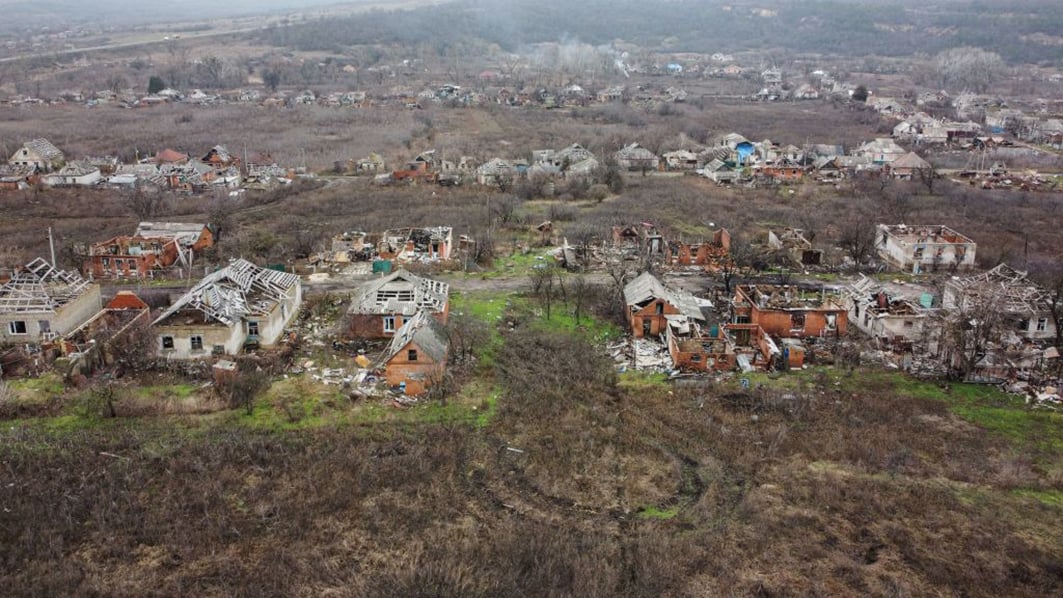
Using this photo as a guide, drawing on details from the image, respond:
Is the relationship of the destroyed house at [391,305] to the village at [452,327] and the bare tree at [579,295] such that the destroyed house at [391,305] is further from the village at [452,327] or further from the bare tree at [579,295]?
the bare tree at [579,295]

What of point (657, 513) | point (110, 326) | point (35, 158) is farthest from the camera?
point (35, 158)

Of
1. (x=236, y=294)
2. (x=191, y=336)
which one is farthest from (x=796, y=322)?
(x=191, y=336)

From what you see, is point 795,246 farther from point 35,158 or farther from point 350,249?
point 35,158

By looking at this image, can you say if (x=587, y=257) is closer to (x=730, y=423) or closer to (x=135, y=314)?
(x=730, y=423)

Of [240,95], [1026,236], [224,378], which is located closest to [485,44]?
[240,95]

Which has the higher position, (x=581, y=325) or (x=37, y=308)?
(x=37, y=308)
